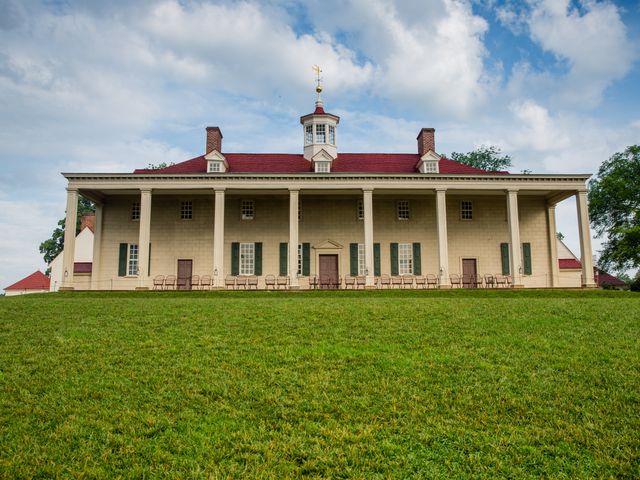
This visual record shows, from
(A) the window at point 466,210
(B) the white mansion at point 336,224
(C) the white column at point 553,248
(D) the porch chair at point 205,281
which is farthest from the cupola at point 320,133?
(C) the white column at point 553,248

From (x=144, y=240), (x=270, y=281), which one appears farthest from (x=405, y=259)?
(x=144, y=240)

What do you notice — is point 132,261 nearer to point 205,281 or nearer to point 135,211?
point 135,211

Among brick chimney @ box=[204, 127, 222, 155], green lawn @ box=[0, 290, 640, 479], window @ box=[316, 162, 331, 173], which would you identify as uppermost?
brick chimney @ box=[204, 127, 222, 155]

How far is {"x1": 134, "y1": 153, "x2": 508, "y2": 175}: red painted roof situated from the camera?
29625 mm

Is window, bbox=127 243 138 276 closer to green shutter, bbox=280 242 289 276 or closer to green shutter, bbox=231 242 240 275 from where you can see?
green shutter, bbox=231 242 240 275

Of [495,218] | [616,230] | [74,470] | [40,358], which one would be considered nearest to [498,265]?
[495,218]

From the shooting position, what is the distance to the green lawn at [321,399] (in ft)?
15.3

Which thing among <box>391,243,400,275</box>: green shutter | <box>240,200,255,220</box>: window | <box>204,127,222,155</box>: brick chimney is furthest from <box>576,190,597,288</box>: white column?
<box>204,127,222,155</box>: brick chimney

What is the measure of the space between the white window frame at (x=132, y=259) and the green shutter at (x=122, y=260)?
163 mm

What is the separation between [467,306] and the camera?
44.1 ft

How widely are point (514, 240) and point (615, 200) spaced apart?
18355 millimetres

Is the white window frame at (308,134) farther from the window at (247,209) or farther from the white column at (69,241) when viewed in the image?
the white column at (69,241)

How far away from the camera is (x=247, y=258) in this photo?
95.7 ft

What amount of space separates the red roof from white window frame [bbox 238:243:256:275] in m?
28.4
